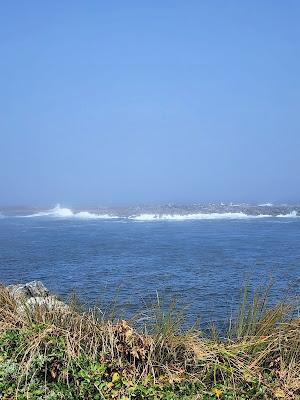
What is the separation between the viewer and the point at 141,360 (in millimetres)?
5391

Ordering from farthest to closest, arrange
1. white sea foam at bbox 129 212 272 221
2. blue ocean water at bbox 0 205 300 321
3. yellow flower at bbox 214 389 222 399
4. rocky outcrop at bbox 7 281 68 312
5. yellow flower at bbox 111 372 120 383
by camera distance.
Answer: white sea foam at bbox 129 212 272 221
blue ocean water at bbox 0 205 300 321
rocky outcrop at bbox 7 281 68 312
yellow flower at bbox 111 372 120 383
yellow flower at bbox 214 389 222 399

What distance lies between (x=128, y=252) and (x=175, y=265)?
14.7 ft

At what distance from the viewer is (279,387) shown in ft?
17.2

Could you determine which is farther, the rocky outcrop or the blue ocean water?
the blue ocean water

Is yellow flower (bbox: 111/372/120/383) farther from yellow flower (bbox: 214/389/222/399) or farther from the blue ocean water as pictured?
the blue ocean water

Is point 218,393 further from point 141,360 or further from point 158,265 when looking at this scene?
point 158,265

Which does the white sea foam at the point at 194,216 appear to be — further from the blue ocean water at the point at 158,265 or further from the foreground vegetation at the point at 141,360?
the foreground vegetation at the point at 141,360

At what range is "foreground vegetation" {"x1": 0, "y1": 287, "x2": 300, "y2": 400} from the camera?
4.95 meters

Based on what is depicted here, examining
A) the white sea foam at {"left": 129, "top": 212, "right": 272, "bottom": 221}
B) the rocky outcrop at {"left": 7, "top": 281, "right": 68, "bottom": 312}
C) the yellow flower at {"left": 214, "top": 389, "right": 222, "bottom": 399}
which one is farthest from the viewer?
the white sea foam at {"left": 129, "top": 212, "right": 272, "bottom": 221}

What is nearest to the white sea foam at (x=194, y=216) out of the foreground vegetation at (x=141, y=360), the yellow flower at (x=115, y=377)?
the foreground vegetation at (x=141, y=360)

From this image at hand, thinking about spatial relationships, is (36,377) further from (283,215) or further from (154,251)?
(283,215)

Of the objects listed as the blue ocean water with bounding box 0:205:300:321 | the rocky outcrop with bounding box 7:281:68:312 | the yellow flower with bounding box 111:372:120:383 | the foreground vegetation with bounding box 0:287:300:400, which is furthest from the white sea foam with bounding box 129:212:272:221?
the yellow flower with bounding box 111:372:120:383

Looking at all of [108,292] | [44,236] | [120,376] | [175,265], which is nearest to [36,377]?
[120,376]

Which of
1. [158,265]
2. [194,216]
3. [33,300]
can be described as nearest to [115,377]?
[33,300]
